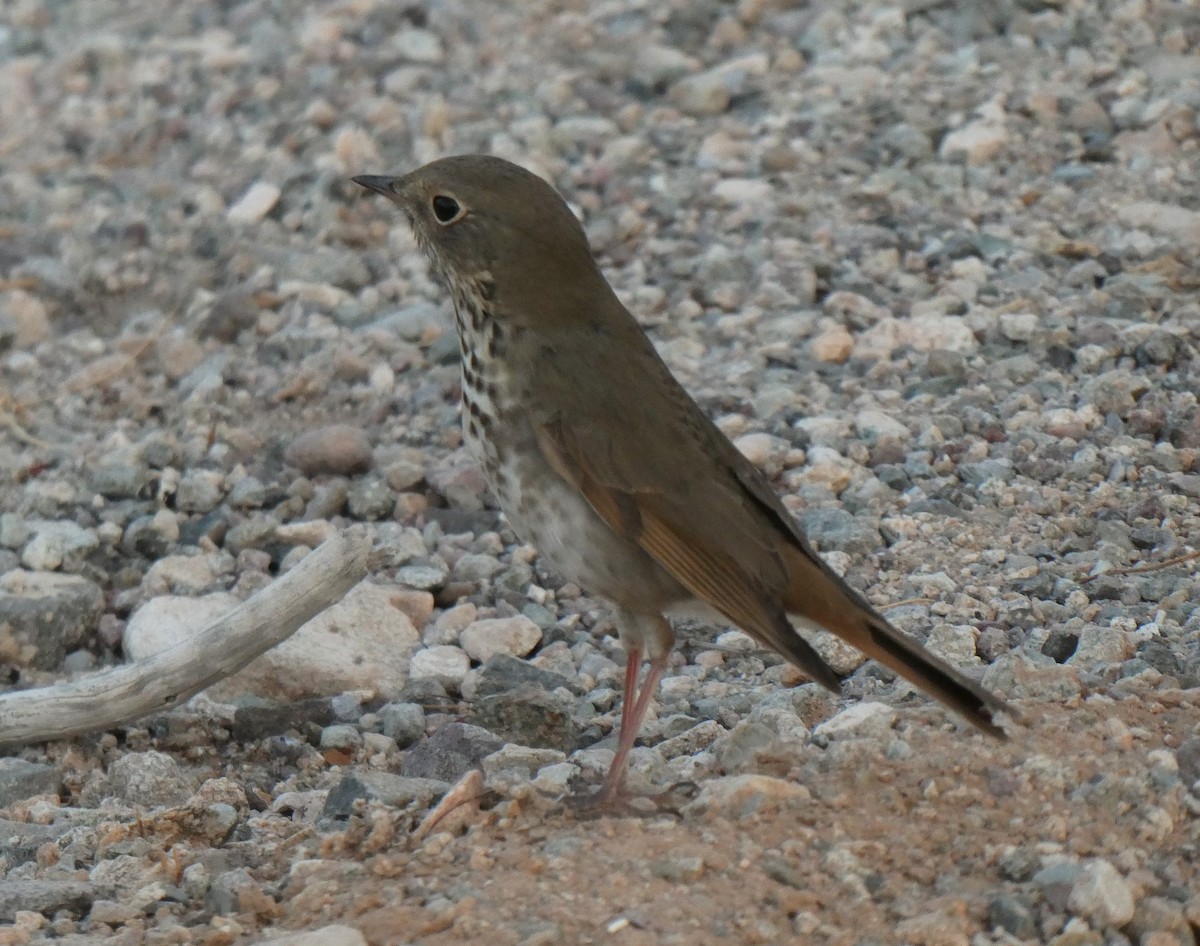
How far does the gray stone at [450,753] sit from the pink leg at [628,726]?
0.40 metres

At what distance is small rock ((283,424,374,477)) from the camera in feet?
22.1

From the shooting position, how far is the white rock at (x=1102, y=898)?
12.6 feet

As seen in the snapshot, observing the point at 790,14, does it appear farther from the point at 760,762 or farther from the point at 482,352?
the point at 760,762

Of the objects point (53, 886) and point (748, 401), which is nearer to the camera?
point (53, 886)

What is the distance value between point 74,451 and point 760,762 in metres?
3.40

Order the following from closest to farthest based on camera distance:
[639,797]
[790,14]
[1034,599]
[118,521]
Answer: [639,797], [1034,599], [118,521], [790,14]

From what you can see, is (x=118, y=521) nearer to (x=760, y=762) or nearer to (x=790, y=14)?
(x=760, y=762)

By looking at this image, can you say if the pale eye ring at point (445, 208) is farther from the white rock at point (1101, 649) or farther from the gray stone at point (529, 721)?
the white rock at point (1101, 649)

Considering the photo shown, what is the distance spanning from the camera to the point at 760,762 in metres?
4.63

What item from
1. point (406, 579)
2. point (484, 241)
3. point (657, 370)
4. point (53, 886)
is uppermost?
point (484, 241)

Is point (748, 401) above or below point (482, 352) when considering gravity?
below

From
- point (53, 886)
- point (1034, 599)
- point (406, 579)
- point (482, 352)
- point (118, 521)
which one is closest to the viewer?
point (53, 886)

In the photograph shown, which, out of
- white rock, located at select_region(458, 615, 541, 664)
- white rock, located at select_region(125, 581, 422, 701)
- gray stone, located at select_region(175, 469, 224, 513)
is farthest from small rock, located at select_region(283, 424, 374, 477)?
white rock, located at select_region(458, 615, 541, 664)

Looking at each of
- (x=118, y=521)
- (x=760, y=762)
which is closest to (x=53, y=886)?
(x=760, y=762)
